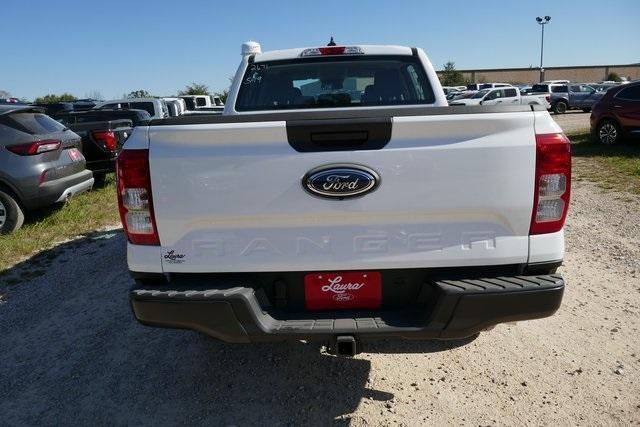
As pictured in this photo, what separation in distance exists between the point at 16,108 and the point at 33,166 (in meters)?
0.89

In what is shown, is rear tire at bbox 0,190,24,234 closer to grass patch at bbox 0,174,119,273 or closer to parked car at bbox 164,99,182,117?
grass patch at bbox 0,174,119,273

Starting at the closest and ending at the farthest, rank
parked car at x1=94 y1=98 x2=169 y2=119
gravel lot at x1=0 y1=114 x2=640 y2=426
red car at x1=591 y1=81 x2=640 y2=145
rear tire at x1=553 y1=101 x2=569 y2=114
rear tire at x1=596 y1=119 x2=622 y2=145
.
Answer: gravel lot at x1=0 y1=114 x2=640 y2=426
red car at x1=591 y1=81 x2=640 y2=145
rear tire at x1=596 y1=119 x2=622 y2=145
parked car at x1=94 y1=98 x2=169 y2=119
rear tire at x1=553 y1=101 x2=569 y2=114

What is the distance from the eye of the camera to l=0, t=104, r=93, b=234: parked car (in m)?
6.29

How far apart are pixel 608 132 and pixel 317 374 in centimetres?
1178

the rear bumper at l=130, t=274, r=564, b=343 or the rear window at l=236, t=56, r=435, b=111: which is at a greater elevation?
the rear window at l=236, t=56, r=435, b=111

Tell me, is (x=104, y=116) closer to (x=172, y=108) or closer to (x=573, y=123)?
(x=172, y=108)

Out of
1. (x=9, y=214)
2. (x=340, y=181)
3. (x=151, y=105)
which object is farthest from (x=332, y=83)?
(x=151, y=105)

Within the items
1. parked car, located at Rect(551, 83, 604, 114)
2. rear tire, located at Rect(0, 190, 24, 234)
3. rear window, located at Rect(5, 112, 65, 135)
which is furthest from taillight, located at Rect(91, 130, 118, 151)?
parked car, located at Rect(551, 83, 604, 114)

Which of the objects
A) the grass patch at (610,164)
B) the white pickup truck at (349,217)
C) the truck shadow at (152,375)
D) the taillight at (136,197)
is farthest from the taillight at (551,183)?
the grass patch at (610,164)

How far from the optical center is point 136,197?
2.34m

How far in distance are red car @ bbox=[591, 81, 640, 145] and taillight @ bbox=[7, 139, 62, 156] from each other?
11705mm

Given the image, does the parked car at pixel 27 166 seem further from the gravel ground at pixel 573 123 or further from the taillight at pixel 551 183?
the gravel ground at pixel 573 123

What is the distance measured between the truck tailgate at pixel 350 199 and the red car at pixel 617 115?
1124cm

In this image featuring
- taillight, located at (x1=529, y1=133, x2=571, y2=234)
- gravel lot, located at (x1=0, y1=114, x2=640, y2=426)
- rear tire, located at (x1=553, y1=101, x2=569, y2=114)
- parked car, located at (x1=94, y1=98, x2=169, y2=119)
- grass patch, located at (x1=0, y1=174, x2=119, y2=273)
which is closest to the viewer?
taillight, located at (x1=529, y1=133, x2=571, y2=234)
